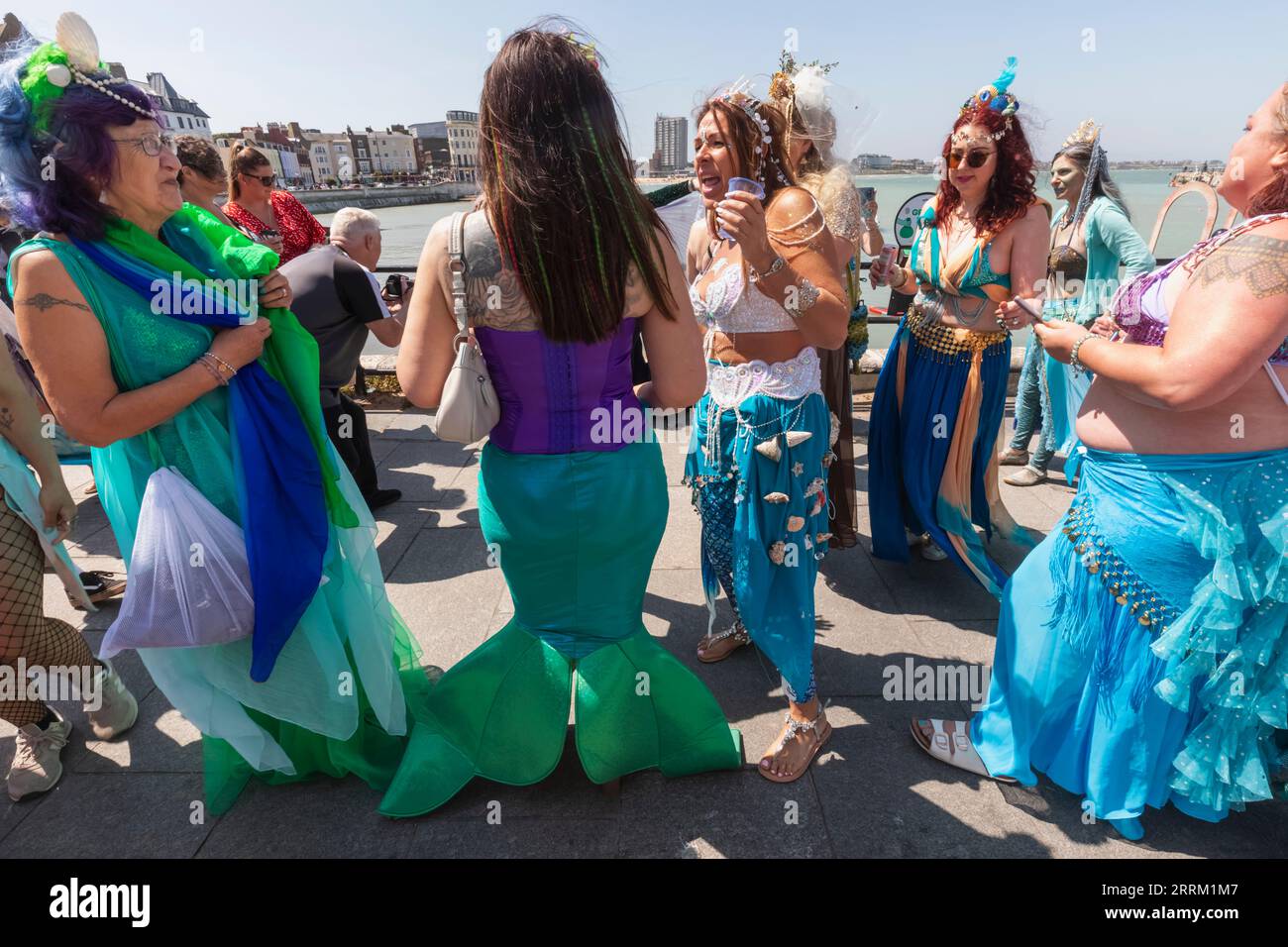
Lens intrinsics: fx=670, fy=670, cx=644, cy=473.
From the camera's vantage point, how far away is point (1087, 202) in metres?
4.00

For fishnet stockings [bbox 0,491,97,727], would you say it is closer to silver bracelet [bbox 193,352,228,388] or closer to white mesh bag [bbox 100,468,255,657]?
white mesh bag [bbox 100,468,255,657]

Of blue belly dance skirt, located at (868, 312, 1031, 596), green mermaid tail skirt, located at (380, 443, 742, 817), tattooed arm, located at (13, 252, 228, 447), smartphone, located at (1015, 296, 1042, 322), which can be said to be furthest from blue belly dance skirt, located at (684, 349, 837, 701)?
tattooed arm, located at (13, 252, 228, 447)

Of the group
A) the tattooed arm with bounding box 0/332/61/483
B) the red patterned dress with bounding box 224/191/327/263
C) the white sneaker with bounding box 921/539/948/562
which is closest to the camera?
the tattooed arm with bounding box 0/332/61/483

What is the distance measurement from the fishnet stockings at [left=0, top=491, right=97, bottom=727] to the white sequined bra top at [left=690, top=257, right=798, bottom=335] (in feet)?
7.51

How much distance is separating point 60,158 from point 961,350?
3138 millimetres

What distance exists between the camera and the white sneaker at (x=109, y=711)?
2.40m

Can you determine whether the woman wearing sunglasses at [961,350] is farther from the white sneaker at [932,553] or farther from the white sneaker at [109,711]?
the white sneaker at [109,711]

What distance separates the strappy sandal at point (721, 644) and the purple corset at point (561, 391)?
130 centimetres

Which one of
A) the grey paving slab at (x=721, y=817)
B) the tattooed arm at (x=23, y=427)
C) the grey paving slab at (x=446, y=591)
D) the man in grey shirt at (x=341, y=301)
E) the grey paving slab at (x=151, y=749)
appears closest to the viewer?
the grey paving slab at (x=721, y=817)

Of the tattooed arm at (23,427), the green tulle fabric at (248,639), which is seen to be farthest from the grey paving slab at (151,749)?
the tattooed arm at (23,427)

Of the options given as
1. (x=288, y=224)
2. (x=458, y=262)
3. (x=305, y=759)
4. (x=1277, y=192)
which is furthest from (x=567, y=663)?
(x=288, y=224)

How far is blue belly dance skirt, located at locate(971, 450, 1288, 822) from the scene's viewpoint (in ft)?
5.53

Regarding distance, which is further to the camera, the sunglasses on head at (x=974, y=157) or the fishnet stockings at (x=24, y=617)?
the sunglasses on head at (x=974, y=157)

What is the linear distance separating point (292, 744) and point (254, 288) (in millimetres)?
1396
